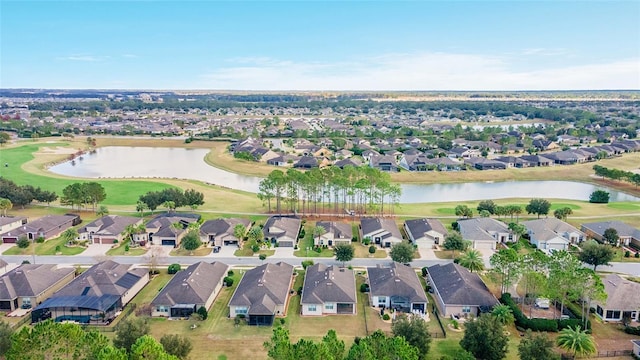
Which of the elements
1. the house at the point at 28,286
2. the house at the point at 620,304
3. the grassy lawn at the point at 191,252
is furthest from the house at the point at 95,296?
the house at the point at 620,304

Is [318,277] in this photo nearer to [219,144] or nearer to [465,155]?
[465,155]

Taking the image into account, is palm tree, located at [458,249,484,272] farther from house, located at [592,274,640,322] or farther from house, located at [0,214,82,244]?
house, located at [0,214,82,244]

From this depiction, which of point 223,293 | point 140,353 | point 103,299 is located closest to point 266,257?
point 223,293

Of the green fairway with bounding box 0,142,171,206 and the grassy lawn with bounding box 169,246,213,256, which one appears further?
the green fairway with bounding box 0,142,171,206

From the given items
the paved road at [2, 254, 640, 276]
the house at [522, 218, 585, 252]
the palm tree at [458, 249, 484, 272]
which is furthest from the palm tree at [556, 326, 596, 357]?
the house at [522, 218, 585, 252]

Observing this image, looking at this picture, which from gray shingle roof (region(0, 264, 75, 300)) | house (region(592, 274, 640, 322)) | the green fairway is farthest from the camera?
the green fairway

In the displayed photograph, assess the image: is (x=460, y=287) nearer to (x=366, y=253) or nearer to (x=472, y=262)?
(x=472, y=262)

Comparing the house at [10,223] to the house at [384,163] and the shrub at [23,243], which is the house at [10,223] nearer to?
the shrub at [23,243]
